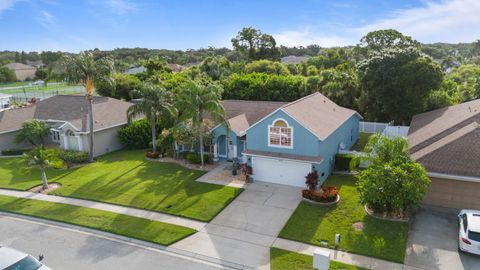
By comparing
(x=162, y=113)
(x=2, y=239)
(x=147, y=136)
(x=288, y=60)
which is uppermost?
(x=288, y=60)

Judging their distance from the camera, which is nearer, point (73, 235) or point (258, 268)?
point (258, 268)

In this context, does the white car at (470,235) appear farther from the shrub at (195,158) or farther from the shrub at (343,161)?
the shrub at (195,158)

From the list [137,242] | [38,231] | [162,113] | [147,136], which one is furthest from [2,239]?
[147,136]

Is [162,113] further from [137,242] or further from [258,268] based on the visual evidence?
[258,268]

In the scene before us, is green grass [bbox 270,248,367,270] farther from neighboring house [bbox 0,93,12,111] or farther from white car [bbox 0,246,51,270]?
neighboring house [bbox 0,93,12,111]

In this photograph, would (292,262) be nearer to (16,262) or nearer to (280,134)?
(280,134)

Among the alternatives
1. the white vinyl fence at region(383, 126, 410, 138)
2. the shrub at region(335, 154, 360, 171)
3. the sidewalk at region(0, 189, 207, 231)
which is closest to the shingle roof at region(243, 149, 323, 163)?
the shrub at region(335, 154, 360, 171)

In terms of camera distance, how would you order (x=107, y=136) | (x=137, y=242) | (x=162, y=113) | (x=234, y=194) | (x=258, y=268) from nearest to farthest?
(x=258, y=268), (x=137, y=242), (x=234, y=194), (x=162, y=113), (x=107, y=136)
